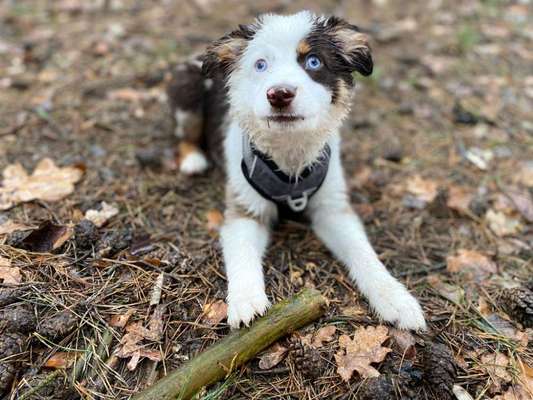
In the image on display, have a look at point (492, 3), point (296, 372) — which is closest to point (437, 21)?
point (492, 3)

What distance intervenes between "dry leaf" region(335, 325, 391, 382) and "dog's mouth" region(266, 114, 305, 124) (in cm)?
130

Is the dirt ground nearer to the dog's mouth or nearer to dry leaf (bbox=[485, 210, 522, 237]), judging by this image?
dry leaf (bbox=[485, 210, 522, 237])

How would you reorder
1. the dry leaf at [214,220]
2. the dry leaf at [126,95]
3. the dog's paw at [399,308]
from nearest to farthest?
the dog's paw at [399,308]
the dry leaf at [214,220]
the dry leaf at [126,95]

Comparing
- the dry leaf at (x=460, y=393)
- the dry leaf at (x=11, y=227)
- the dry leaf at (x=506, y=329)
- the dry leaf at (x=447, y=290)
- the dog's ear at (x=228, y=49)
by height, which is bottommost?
the dry leaf at (x=11, y=227)

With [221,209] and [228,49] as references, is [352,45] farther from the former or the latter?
[221,209]

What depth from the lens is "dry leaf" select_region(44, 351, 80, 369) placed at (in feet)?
7.89

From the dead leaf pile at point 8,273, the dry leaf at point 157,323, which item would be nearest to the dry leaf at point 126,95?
the dead leaf pile at point 8,273

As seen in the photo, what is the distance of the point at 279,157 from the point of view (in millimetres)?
3174

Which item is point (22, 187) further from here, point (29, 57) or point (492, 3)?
point (492, 3)

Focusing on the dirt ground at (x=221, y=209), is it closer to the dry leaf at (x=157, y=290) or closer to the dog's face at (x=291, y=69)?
the dry leaf at (x=157, y=290)

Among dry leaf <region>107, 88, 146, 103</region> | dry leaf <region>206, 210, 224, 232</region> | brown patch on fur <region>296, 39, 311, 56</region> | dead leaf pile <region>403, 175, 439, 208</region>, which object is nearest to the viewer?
brown patch on fur <region>296, 39, 311, 56</region>

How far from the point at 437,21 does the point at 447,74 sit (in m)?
1.43

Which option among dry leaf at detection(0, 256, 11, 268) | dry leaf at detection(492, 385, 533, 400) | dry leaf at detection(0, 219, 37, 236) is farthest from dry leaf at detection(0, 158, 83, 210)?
dry leaf at detection(492, 385, 533, 400)

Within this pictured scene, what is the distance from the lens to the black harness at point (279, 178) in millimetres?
3217
